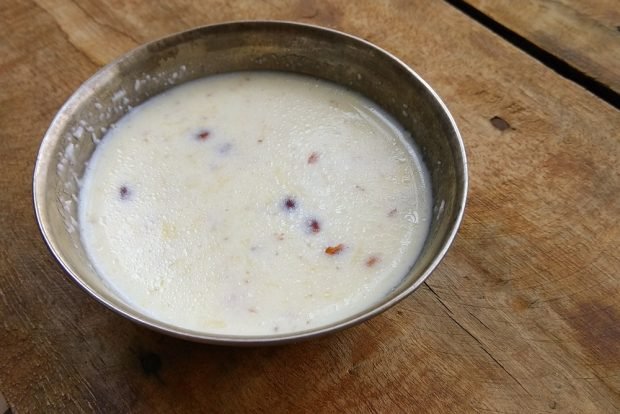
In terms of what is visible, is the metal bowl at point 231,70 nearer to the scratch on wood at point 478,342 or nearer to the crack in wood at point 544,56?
the scratch on wood at point 478,342

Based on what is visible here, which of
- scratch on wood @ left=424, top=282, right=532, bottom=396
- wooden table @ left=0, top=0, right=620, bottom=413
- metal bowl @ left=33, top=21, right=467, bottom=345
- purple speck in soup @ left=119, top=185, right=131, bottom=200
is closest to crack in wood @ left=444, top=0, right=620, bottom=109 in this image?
wooden table @ left=0, top=0, right=620, bottom=413

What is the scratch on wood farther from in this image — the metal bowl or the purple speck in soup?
the purple speck in soup

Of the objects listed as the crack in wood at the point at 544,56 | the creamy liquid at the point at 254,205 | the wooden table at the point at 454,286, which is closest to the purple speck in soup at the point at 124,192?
the creamy liquid at the point at 254,205

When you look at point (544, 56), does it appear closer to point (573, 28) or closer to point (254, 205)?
point (573, 28)

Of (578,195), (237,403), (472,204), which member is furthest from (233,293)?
(578,195)

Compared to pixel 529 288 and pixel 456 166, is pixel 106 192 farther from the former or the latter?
pixel 529 288

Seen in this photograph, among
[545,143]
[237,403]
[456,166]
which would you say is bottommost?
[237,403]
